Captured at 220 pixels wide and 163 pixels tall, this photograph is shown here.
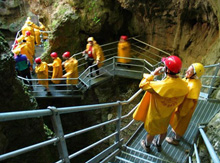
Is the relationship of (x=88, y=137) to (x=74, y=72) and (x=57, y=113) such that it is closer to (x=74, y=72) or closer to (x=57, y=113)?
(x=74, y=72)

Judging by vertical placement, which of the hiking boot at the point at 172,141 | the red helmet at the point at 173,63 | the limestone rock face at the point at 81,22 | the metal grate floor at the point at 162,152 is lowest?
the metal grate floor at the point at 162,152

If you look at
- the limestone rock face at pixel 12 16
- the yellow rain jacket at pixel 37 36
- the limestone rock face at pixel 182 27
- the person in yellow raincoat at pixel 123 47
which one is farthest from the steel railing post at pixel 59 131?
the limestone rock face at pixel 12 16

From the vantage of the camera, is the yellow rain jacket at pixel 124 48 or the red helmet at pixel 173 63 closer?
the red helmet at pixel 173 63

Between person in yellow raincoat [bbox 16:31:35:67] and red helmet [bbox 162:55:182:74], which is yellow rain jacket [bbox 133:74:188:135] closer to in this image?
red helmet [bbox 162:55:182:74]

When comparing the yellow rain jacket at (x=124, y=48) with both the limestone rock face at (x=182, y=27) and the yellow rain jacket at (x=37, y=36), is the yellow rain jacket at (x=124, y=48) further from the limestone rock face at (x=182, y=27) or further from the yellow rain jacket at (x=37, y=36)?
the yellow rain jacket at (x=37, y=36)

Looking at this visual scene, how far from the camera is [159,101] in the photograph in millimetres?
2662

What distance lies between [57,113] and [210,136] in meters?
1.73

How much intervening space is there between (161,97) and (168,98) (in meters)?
0.11

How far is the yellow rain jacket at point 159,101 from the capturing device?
247 centimetres

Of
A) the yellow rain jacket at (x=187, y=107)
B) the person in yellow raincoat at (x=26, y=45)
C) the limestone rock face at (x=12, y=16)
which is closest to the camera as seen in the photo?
the yellow rain jacket at (x=187, y=107)

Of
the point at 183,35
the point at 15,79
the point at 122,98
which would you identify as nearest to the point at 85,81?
the point at 122,98

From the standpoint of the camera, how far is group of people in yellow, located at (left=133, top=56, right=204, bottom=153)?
2467 mm

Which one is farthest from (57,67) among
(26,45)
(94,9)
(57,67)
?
(94,9)

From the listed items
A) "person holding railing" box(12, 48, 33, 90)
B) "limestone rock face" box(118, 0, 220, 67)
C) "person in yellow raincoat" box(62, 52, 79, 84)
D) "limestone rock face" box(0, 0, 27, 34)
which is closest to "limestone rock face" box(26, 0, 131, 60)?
"limestone rock face" box(118, 0, 220, 67)
